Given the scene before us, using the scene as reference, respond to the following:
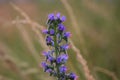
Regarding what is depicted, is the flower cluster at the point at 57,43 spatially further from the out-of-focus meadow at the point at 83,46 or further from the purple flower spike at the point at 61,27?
the out-of-focus meadow at the point at 83,46

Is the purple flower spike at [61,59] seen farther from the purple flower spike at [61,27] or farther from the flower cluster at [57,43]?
the purple flower spike at [61,27]

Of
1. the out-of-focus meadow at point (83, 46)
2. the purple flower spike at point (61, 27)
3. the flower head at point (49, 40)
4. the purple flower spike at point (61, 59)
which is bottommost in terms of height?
the purple flower spike at point (61, 59)

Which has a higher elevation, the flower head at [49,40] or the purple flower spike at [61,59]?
the flower head at [49,40]

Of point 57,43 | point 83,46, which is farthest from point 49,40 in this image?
point 83,46

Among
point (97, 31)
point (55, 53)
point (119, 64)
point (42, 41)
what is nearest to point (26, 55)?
point (97, 31)

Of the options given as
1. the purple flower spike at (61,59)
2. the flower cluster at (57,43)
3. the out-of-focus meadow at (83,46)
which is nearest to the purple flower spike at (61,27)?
the flower cluster at (57,43)

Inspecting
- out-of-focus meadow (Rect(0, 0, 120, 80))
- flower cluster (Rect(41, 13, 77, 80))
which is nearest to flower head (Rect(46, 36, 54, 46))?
flower cluster (Rect(41, 13, 77, 80))

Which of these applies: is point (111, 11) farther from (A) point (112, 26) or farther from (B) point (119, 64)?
(B) point (119, 64)

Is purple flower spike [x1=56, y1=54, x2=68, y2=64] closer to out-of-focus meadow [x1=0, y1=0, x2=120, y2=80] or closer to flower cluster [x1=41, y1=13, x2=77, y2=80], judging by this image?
flower cluster [x1=41, y1=13, x2=77, y2=80]

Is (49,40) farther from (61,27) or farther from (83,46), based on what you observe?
(83,46)

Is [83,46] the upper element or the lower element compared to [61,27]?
upper

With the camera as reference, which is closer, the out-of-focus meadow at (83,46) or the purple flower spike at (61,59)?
the purple flower spike at (61,59)

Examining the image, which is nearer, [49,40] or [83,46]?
[49,40]
